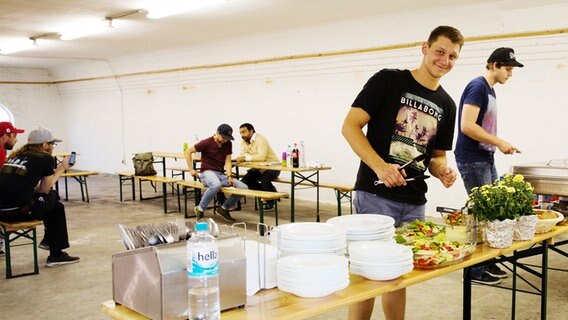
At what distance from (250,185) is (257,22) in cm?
270

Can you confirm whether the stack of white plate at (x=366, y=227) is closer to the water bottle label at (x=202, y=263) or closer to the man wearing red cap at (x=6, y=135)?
the water bottle label at (x=202, y=263)

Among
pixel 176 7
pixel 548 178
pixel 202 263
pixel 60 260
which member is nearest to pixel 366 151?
pixel 202 263

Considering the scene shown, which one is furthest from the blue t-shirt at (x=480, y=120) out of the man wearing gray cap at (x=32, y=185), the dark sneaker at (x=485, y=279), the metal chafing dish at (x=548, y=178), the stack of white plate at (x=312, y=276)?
the man wearing gray cap at (x=32, y=185)

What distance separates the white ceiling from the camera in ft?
24.9

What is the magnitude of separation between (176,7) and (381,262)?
6.50 meters

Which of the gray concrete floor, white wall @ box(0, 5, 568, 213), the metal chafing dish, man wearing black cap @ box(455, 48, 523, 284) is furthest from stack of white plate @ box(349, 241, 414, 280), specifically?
white wall @ box(0, 5, 568, 213)

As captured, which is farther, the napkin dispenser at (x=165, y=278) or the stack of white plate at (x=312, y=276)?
the stack of white plate at (x=312, y=276)

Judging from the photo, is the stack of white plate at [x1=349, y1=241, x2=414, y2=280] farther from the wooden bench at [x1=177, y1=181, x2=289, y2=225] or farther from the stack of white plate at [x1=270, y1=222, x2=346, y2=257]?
the wooden bench at [x1=177, y1=181, x2=289, y2=225]

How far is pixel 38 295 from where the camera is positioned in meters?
4.69

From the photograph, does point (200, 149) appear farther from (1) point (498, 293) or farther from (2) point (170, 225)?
(2) point (170, 225)

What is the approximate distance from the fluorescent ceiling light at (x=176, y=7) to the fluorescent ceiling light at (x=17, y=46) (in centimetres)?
411

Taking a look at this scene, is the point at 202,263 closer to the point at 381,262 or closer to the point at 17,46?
the point at 381,262

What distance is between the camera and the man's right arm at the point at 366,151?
2.53m

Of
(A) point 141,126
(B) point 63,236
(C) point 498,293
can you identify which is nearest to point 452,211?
(C) point 498,293
